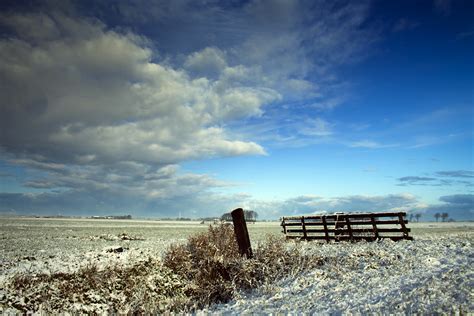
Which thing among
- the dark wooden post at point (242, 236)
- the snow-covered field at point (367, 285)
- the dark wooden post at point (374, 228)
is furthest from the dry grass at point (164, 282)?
the dark wooden post at point (374, 228)

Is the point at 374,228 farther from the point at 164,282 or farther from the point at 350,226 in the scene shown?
the point at 164,282

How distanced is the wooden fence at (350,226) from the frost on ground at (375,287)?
700cm

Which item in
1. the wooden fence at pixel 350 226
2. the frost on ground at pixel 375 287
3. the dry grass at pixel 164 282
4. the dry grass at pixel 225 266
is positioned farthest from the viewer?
the wooden fence at pixel 350 226

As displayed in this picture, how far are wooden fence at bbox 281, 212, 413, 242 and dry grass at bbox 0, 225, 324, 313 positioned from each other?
927 centimetres

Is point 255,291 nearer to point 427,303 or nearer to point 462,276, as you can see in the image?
point 427,303

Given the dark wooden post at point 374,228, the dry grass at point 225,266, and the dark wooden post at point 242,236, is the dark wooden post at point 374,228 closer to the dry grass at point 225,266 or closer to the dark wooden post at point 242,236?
the dry grass at point 225,266

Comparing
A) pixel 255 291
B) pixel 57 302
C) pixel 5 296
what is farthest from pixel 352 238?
pixel 5 296

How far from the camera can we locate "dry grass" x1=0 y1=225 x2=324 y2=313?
9.63m

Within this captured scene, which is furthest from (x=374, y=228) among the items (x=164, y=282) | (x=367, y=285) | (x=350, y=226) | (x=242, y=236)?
(x=164, y=282)

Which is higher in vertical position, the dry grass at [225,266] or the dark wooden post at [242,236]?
the dark wooden post at [242,236]

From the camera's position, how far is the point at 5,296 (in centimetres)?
942

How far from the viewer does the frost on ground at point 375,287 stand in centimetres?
669

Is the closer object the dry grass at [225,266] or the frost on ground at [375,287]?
the frost on ground at [375,287]

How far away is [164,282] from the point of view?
446 inches
